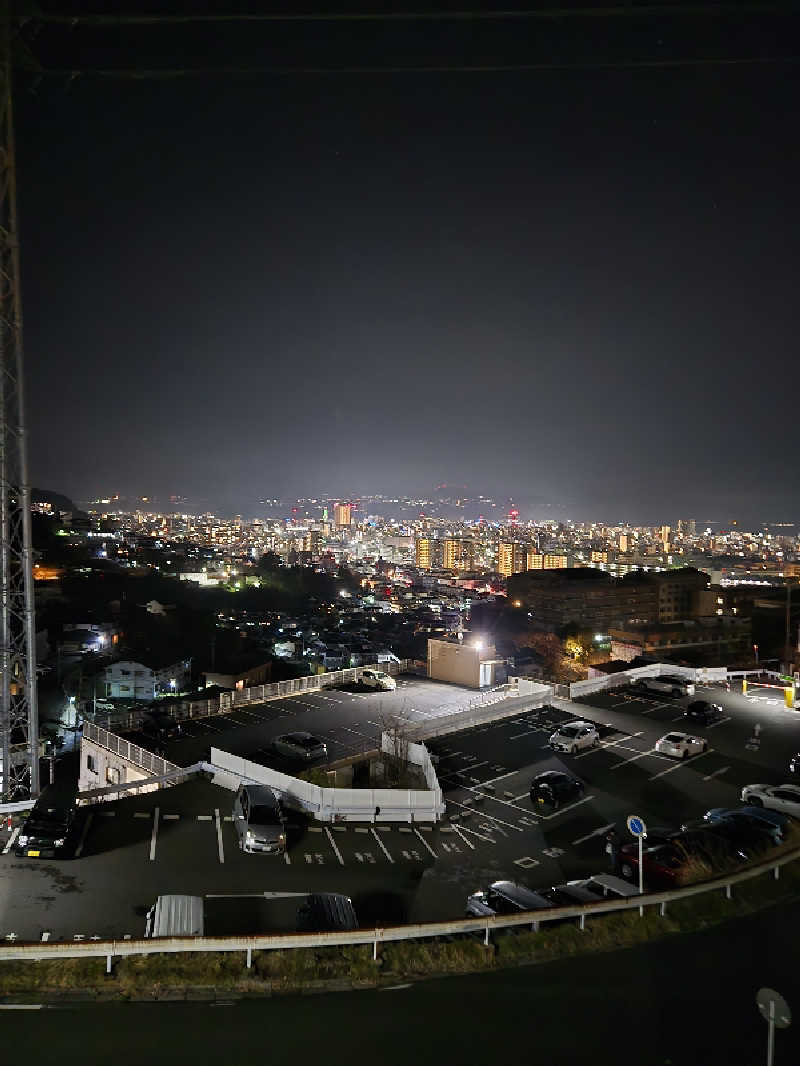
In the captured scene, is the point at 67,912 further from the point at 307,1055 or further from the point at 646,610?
the point at 646,610

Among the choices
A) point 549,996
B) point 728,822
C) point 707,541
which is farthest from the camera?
point 707,541

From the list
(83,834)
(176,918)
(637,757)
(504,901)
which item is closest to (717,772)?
(637,757)

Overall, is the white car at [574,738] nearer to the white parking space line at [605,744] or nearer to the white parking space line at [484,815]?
the white parking space line at [605,744]

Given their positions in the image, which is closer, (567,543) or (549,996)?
(549,996)

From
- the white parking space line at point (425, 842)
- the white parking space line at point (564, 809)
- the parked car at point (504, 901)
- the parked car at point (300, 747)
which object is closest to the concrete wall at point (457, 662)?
the parked car at point (300, 747)

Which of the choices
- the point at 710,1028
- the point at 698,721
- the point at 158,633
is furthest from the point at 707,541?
the point at 710,1028

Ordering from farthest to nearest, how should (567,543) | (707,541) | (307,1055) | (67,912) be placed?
(707,541) → (567,543) → (67,912) → (307,1055)
